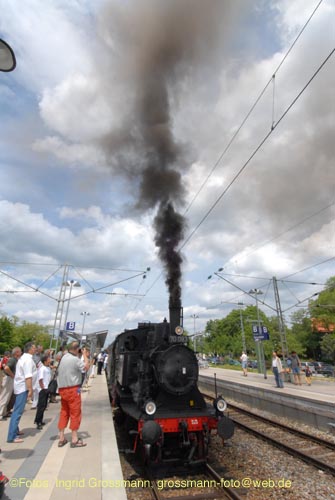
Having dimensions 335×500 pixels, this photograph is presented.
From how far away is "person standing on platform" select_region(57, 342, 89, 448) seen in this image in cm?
470

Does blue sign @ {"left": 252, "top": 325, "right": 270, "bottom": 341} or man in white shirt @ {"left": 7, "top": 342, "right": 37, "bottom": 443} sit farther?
blue sign @ {"left": 252, "top": 325, "right": 270, "bottom": 341}

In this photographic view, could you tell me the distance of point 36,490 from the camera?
128 inches

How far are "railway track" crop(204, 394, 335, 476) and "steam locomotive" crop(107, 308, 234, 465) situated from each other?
76.3 inches

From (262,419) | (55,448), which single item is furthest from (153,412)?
(262,419)

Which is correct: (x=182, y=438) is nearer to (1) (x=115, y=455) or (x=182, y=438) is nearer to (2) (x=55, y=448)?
(1) (x=115, y=455)

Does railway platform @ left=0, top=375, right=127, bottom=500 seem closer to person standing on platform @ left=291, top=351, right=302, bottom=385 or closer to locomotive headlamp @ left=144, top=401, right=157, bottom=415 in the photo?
locomotive headlamp @ left=144, top=401, right=157, bottom=415

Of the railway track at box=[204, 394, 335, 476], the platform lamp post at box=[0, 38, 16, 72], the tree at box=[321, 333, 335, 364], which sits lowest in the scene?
the railway track at box=[204, 394, 335, 476]

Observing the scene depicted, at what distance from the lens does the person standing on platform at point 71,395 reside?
4.70m

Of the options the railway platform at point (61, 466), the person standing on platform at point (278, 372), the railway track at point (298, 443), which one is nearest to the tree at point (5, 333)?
the person standing on platform at point (278, 372)

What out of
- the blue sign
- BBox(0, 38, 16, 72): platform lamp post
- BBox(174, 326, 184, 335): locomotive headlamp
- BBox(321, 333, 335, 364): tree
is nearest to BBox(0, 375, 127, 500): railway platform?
BBox(174, 326, 184, 335): locomotive headlamp

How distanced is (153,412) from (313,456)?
3.79 meters

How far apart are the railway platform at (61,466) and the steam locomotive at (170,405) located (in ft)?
2.25

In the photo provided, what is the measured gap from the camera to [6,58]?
9.14 ft

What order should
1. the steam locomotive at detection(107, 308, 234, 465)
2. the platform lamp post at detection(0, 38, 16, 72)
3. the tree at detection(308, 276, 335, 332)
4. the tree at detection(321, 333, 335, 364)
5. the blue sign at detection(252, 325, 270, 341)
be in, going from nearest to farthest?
the platform lamp post at detection(0, 38, 16, 72), the steam locomotive at detection(107, 308, 234, 465), the blue sign at detection(252, 325, 270, 341), the tree at detection(321, 333, 335, 364), the tree at detection(308, 276, 335, 332)
